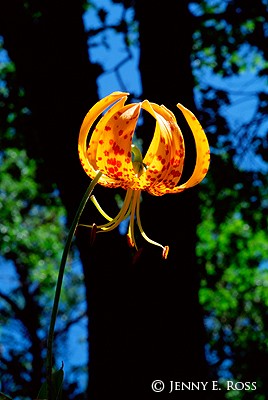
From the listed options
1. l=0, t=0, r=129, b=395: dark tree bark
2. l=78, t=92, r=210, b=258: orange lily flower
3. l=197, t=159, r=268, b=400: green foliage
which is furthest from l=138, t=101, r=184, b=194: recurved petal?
l=197, t=159, r=268, b=400: green foliage

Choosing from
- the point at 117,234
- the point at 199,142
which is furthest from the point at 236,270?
the point at 199,142

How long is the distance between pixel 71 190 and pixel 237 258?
407cm

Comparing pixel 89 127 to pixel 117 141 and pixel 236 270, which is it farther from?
pixel 236 270

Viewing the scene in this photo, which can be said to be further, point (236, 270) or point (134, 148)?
point (236, 270)

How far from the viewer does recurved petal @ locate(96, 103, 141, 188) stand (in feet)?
3.31

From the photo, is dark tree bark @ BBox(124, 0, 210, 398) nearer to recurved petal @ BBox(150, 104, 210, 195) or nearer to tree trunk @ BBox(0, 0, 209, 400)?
tree trunk @ BBox(0, 0, 209, 400)

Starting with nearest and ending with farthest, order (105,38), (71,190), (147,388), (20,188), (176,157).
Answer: (176,157)
(147,388)
(71,190)
(105,38)
(20,188)

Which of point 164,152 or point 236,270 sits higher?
point 236,270

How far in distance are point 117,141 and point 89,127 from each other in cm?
11

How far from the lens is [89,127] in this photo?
1112 mm

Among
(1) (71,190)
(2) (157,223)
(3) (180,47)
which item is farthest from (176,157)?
(3) (180,47)

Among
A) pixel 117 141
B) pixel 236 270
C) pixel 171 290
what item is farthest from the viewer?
pixel 236 270

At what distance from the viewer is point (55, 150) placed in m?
2.36

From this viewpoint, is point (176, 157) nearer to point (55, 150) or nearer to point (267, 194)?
point (55, 150)
